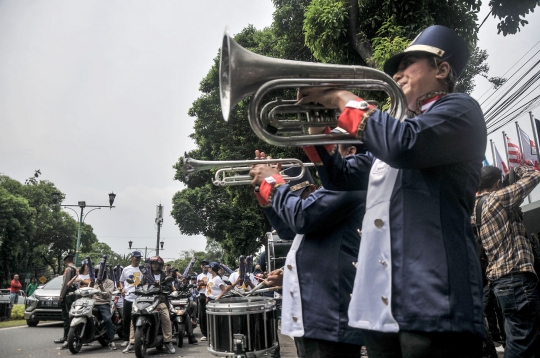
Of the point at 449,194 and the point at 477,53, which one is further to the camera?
the point at 477,53

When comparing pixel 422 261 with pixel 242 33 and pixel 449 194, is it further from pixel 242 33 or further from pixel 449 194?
pixel 242 33

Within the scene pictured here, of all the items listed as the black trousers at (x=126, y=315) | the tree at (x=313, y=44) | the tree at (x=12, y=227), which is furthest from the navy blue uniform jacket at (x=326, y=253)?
the tree at (x=12, y=227)

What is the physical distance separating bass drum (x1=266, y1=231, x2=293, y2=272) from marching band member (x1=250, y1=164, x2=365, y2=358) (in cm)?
682

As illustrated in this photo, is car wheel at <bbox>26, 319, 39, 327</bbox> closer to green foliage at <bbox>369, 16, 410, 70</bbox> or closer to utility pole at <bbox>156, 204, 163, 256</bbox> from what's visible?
green foliage at <bbox>369, 16, 410, 70</bbox>

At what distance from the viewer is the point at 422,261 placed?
Answer: 1.58 meters

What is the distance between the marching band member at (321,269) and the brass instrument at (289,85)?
526 mm

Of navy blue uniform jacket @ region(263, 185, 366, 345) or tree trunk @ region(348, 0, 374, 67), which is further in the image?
tree trunk @ region(348, 0, 374, 67)

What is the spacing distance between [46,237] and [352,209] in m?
52.6

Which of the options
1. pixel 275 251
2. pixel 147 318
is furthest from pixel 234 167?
pixel 275 251

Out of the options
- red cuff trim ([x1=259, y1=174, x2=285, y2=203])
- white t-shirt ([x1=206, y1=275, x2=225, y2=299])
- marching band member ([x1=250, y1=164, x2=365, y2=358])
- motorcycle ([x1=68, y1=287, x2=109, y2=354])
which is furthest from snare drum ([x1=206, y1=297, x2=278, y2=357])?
white t-shirt ([x1=206, y1=275, x2=225, y2=299])

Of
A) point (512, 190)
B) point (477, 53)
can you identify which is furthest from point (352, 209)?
point (477, 53)

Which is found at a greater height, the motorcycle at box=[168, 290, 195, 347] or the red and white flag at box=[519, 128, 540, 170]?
the red and white flag at box=[519, 128, 540, 170]

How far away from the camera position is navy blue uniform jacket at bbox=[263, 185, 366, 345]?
246 cm

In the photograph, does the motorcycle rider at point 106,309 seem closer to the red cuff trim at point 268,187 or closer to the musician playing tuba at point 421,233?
the red cuff trim at point 268,187
